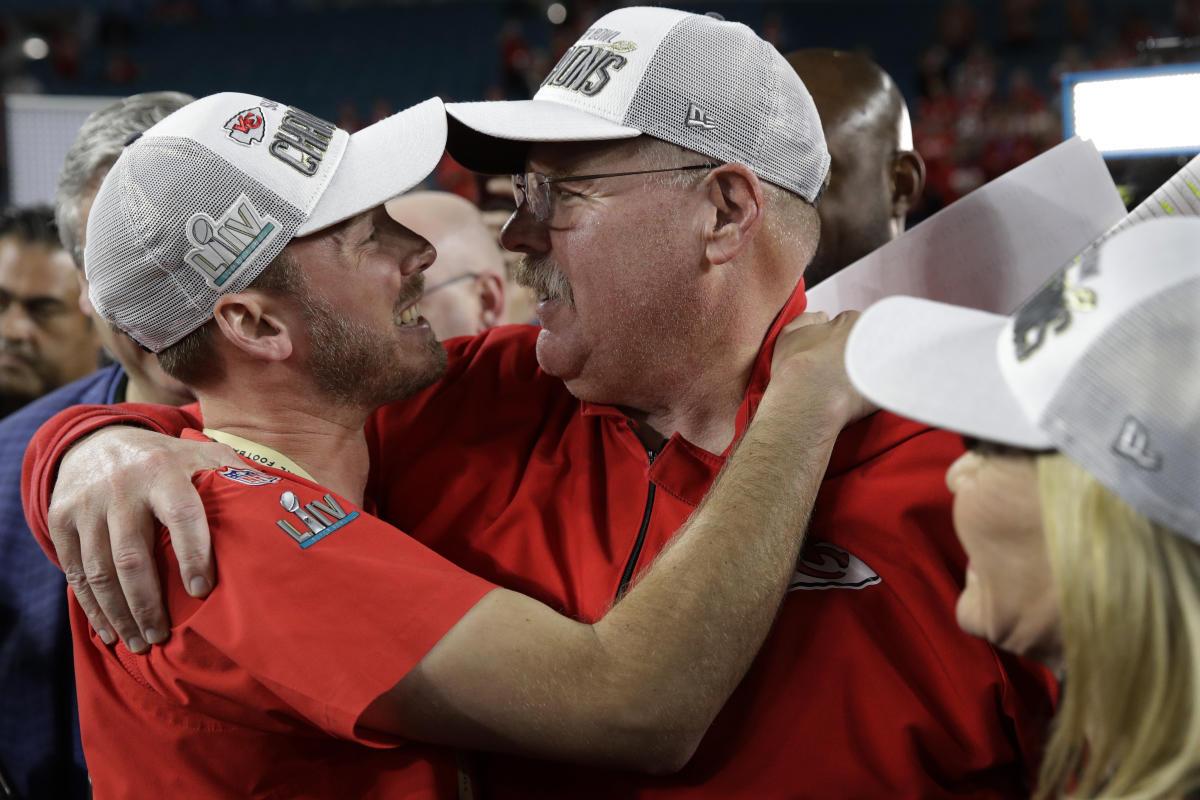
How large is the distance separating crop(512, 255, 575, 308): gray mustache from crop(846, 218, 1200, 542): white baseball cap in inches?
30.4

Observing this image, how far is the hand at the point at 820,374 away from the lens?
1.49 m

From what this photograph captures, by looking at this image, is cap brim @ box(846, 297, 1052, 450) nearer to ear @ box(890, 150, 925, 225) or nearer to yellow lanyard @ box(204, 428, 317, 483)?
yellow lanyard @ box(204, 428, 317, 483)

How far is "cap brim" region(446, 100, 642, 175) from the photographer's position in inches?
64.3

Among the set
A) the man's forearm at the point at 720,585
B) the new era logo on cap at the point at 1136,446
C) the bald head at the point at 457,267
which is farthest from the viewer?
the bald head at the point at 457,267

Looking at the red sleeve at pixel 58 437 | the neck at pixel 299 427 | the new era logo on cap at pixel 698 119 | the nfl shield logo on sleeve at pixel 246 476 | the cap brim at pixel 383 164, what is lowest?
the red sleeve at pixel 58 437

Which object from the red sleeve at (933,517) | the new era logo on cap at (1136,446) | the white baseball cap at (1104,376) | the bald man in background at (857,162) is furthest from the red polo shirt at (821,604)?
the bald man in background at (857,162)

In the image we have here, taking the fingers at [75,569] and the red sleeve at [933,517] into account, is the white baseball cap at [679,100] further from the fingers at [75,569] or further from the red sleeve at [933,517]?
the fingers at [75,569]

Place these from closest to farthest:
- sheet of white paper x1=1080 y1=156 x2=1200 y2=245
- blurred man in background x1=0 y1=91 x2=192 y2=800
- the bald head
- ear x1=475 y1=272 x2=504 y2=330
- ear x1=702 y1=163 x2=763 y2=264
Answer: sheet of white paper x1=1080 y1=156 x2=1200 y2=245, ear x1=702 y1=163 x2=763 y2=264, blurred man in background x1=0 y1=91 x2=192 y2=800, the bald head, ear x1=475 y1=272 x2=504 y2=330

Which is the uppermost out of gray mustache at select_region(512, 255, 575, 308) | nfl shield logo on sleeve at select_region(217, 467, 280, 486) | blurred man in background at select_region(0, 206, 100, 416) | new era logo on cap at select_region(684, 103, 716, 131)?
new era logo on cap at select_region(684, 103, 716, 131)

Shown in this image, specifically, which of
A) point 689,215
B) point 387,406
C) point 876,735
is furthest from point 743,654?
point 387,406

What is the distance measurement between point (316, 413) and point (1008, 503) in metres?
1.07

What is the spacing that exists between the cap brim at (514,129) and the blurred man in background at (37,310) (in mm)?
2061

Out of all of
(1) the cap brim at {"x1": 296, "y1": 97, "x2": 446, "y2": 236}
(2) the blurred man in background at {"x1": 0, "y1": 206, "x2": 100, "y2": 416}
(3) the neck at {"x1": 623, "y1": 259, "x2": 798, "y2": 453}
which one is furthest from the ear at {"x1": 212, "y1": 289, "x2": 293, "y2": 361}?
(2) the blurred man in background at {"x1": 0, "y1": 206, "x2": 100, "y2": 416}

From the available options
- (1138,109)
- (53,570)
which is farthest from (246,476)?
(1138,109)
